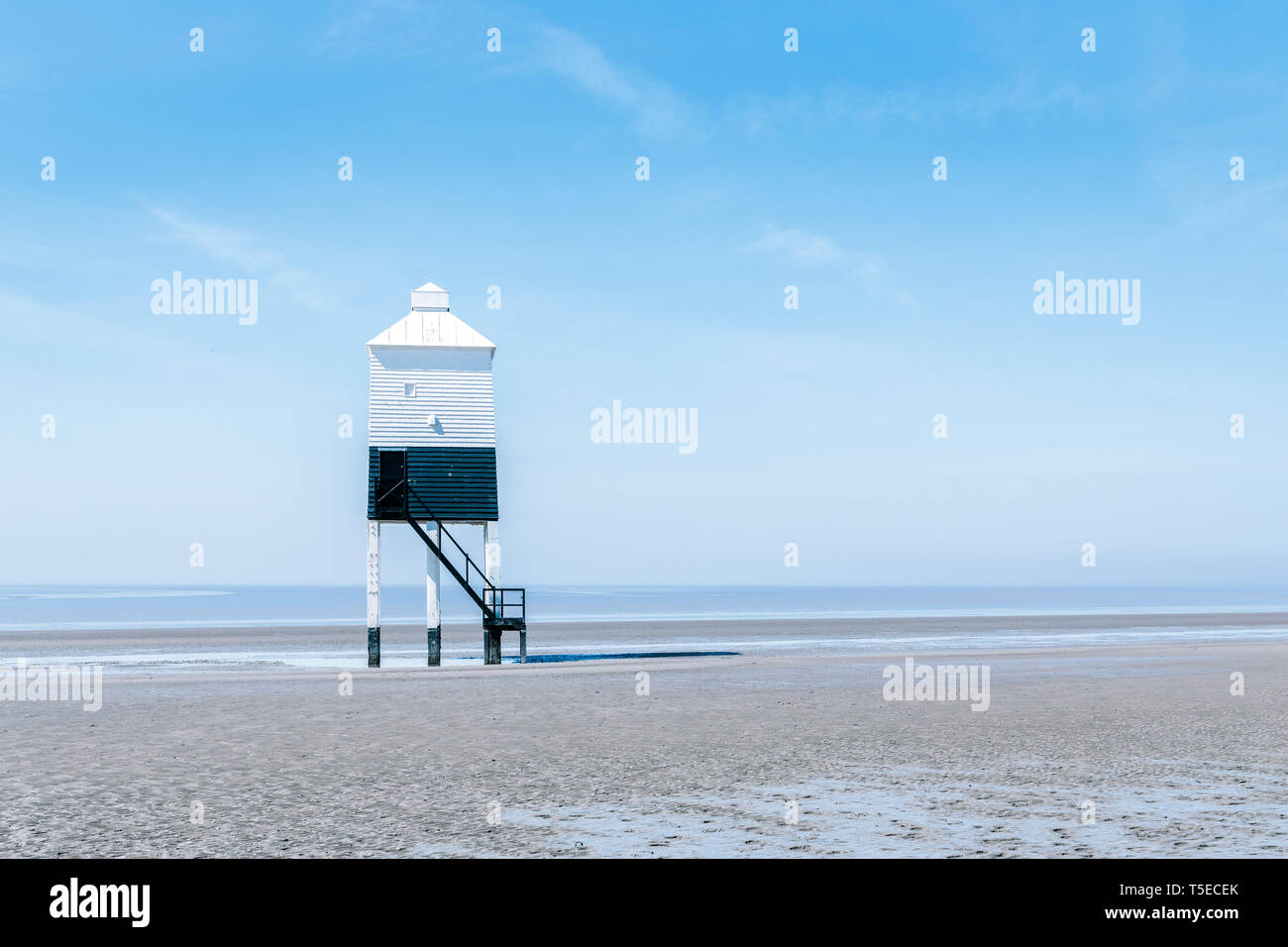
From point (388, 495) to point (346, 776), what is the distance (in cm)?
1942

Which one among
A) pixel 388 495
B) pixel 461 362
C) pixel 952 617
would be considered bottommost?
pixel 952 617

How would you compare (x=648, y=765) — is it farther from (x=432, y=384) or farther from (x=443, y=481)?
(x=432, y=384)

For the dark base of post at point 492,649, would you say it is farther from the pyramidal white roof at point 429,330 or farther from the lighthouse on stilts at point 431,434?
the pyramidal white roof at point 429,330

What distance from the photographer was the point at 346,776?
48.7 ft

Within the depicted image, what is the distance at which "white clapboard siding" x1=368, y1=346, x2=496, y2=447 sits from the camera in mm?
33906

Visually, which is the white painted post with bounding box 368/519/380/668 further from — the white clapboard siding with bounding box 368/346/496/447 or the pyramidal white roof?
the pyramidal white roof

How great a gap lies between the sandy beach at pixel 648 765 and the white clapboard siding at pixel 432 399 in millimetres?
6655

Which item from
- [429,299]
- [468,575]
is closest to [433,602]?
[468,575]

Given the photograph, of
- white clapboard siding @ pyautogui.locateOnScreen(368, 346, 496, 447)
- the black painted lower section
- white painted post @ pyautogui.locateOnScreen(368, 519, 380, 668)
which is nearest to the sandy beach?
white painted post @ pyautogui.locateOnScreen(368, 519, 380, 668)

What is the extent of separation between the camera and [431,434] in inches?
1346

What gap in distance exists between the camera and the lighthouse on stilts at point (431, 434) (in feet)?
111

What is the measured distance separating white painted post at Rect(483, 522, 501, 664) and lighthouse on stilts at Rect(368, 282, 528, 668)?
0.13ft
